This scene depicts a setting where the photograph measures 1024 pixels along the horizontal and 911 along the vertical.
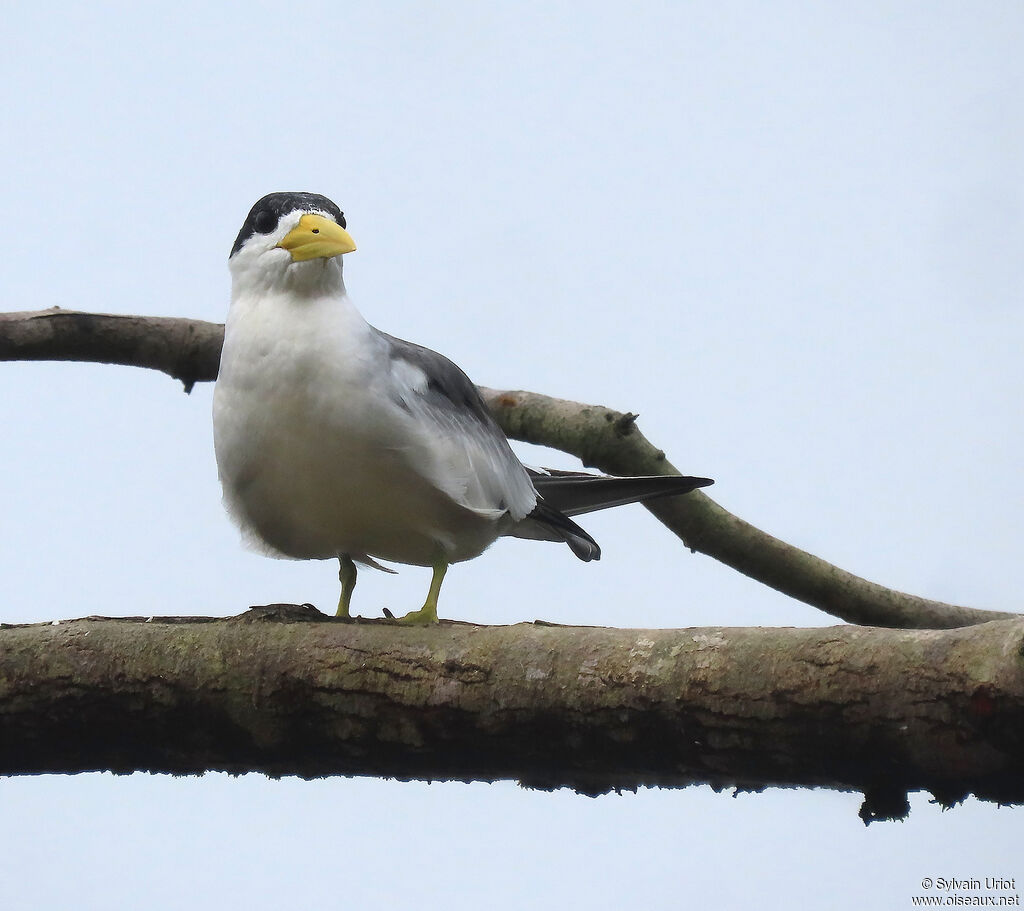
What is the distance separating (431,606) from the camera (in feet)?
12.6

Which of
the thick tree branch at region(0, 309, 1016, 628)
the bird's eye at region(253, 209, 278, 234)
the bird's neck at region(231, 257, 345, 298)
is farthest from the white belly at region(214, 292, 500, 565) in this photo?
the thick tree branch at region(0, 309, 1016, 628)

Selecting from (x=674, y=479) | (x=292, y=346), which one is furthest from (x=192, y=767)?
(x=674, y=479)

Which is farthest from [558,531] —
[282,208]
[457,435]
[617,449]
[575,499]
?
[282,208]

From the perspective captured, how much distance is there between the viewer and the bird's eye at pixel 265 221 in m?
3.96

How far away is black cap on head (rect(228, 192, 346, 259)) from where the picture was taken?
154 inches

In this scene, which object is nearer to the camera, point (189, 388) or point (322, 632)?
point (322, 632)

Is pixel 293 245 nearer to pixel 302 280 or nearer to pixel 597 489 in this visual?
pixel 302 280

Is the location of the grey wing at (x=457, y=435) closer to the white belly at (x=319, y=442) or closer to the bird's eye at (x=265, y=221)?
the white belly at (x=319, y=442)

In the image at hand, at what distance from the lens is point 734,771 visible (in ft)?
9.04

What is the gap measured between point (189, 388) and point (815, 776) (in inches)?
125

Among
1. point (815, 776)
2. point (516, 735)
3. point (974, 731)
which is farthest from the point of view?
point (516, 735)

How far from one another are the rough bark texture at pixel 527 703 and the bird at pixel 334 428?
0.41m

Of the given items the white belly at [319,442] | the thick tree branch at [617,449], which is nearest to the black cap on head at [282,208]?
the white belly at [319,442]

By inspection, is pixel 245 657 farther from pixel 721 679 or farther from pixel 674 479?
pixel 674 479
